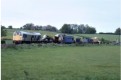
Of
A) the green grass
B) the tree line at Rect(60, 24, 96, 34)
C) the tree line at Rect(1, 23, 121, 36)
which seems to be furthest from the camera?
the tree line at Rect(60, 24, 96, 34)

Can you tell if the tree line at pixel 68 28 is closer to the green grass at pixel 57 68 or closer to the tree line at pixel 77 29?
the tree line at pixel 77 29

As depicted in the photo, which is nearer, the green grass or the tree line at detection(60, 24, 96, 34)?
the green grass

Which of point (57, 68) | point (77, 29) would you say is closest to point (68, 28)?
point (77, 29)

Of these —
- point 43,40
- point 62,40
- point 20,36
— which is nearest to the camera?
point 20,36

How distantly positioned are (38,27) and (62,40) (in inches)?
1869

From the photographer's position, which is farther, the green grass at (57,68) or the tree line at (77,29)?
the tree line at (77,29)

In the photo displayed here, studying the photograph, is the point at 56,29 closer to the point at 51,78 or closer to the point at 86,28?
the point at 86,28

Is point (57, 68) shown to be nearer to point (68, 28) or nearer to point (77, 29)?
point (68, 28)

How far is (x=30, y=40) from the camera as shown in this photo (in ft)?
197

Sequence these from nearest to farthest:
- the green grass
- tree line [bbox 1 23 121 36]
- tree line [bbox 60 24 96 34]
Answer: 1. the green grass
2. tree line [bbox 1 23 121 36]
3. tree line [bbox 60 24 96 34]

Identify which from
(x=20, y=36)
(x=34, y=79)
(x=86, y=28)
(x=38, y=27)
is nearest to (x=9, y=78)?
(x=34, y=79)

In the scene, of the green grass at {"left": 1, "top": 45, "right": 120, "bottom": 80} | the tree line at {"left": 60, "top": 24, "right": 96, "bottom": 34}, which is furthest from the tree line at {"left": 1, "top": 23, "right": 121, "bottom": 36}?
the green grass at {"left": 1, "top": 45, "right": 120, "bottom": 80}

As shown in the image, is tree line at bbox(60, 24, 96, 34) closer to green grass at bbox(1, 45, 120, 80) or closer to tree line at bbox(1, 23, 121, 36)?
tree line at bbox(1, 23, 121, 36)

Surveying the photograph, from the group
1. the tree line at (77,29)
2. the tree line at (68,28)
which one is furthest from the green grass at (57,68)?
the tree line at (77,29)
